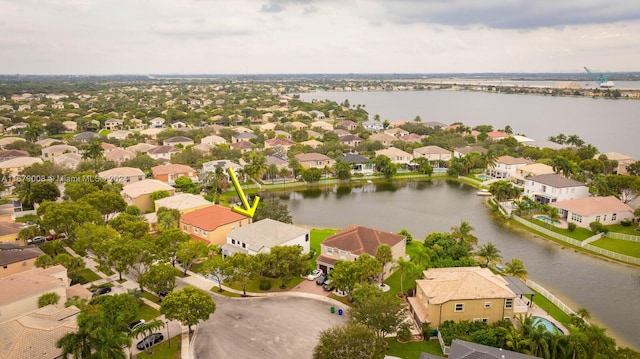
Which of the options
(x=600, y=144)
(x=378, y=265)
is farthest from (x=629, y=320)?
(x=600, y=144)

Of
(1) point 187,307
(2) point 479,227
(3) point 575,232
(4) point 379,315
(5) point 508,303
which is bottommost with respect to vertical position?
(2) point 479,227

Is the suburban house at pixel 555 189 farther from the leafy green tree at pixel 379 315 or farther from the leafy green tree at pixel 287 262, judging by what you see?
the leafy green tree at pixel 379 315

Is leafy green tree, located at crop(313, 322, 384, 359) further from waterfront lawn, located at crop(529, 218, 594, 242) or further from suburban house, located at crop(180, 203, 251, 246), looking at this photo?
waterfront lawn, located at crop(529, 218, 594, 242)

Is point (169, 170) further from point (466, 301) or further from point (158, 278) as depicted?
point (466, 301)

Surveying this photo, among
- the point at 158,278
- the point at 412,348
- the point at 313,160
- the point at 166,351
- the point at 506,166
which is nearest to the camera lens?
the point at 166,351

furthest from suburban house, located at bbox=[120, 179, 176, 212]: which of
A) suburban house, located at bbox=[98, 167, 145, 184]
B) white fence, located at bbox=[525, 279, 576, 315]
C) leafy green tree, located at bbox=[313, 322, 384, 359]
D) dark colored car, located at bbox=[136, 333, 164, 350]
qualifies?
white fence, located at bbox=[525, 279, 576, 315]

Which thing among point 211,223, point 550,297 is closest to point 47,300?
point 211,223
